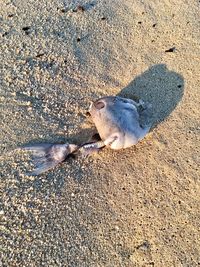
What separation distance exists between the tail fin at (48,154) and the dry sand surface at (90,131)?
0.06 metres

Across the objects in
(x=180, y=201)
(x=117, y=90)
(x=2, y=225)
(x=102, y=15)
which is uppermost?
(x=102, y=15)

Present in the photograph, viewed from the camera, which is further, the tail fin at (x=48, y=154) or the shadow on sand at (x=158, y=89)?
the shadow on sand at (x=158, y=89)

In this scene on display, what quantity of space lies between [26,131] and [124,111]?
74cm

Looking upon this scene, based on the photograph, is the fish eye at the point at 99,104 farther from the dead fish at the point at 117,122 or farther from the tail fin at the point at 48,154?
the tail fin at the point at 48,154

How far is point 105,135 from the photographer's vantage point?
3088mm

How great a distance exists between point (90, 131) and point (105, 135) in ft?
0.63

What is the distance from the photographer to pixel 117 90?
3.44m

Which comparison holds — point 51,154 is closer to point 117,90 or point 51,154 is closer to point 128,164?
point 128,164

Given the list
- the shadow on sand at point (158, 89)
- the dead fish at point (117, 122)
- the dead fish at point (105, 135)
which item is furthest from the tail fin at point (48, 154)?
the shadow on sand at point (158, 89)

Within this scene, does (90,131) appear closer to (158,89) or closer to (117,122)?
(117,122)

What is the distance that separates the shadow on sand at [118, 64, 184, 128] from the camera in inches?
132

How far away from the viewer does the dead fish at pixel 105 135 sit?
10.0 feet

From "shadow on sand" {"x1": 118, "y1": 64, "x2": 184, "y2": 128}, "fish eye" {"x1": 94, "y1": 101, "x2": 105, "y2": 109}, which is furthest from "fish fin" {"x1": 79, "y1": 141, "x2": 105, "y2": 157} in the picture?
"shadow on sand" {"x1": 118, "y1": 64, "x2": 184, "y2": 128}

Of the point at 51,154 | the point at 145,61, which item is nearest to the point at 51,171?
the point at 51,154
